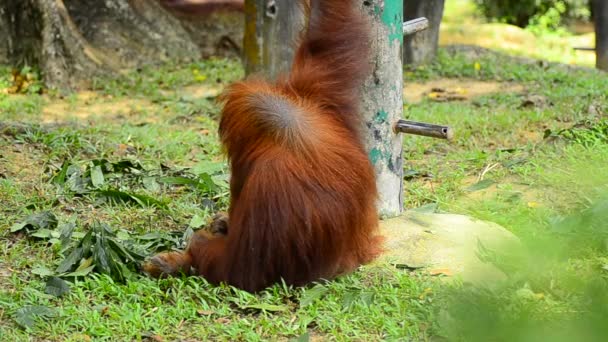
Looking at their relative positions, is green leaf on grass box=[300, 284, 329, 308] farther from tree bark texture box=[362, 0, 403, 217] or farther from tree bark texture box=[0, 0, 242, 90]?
tree bark texture box=[0, 0, 242, 90]

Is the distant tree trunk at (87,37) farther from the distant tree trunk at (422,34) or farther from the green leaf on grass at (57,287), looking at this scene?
the green leaf on grass at (57,287)

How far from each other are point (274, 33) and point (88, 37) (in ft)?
10.7

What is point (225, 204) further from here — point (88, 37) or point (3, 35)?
point (88, 37)

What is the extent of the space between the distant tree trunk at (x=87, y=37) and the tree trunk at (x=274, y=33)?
7.10 feet

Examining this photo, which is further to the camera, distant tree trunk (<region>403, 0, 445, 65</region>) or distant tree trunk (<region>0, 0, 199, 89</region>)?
distant tree trunk (<region>403, 0, 445, 65</region>)

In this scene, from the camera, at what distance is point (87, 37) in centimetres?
977

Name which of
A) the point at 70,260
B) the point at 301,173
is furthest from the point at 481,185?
the point at 70,260

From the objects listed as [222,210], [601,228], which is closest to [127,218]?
[222,210]

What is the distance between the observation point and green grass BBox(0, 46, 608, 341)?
144cm

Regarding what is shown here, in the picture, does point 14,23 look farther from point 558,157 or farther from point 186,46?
point 558,157

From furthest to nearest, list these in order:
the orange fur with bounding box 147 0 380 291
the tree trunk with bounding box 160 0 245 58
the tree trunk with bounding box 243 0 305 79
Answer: the tree trunk with bounding box 160 0 245 58
the tree trunk with bounding box 243 0 305 79
the orange fur with bounding box 147 0 380 291

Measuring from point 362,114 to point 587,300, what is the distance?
3.23 meters

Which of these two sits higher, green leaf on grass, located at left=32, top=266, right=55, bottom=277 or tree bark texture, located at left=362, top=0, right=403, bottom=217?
tree bark texture, located at left=362, top=0, right=403, bottom=217

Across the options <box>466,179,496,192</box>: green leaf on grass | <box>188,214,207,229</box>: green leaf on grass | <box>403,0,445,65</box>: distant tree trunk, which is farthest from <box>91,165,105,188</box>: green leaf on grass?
<box>403,0,445,65</box>: distant tree trunk
